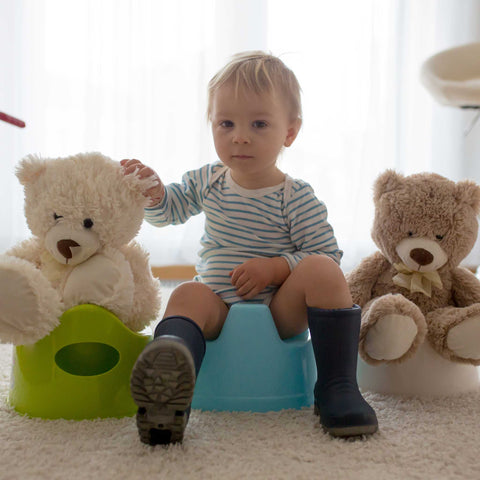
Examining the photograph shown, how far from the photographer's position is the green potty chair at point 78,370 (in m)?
0.73

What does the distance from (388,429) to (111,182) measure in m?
0.50

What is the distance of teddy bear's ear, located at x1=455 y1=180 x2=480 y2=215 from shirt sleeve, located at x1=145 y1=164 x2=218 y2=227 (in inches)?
16.5

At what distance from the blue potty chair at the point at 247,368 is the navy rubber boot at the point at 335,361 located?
0.06 meters

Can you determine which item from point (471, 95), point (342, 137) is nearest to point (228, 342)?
point (471, 95)

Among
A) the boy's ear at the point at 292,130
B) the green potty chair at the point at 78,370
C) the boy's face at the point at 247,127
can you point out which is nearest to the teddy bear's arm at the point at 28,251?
the green potty chair at the point at 78,370

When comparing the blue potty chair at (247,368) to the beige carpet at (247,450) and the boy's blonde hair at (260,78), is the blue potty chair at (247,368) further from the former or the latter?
the boy's blonde hair at (260,78)

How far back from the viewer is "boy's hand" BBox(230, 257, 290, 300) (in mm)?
837

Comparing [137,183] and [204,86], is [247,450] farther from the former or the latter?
[204,86]

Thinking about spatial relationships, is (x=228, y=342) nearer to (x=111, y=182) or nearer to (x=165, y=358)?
(x=165, y=358)

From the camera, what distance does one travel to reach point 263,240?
92 centimetres

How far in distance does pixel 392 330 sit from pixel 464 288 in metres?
0.19

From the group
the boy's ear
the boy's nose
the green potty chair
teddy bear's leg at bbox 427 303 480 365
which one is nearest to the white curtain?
the boy's ear

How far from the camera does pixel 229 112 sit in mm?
896

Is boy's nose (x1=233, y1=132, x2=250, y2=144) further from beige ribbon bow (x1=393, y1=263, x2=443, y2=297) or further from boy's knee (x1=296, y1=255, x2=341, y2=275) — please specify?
beige ribbon bow (x1=393, y1=263, x2=443, y2=297)
